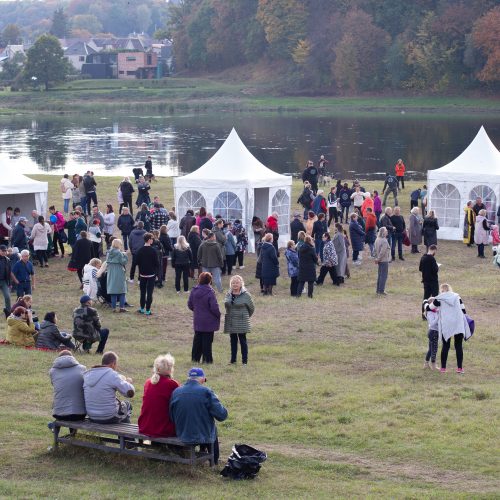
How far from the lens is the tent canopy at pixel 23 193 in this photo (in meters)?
26.6

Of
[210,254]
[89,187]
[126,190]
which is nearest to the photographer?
[210,254]

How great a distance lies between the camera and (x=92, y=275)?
773 inches

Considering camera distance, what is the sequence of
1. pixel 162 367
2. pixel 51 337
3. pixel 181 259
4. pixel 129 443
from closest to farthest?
pixel 162 367
pixel 129 443
pixel 51 337
pixel 181 259

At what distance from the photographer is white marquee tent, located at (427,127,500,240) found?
29547 mm

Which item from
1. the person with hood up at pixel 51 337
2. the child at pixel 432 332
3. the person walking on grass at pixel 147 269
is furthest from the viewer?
the person walking on grass at pixel 147 269

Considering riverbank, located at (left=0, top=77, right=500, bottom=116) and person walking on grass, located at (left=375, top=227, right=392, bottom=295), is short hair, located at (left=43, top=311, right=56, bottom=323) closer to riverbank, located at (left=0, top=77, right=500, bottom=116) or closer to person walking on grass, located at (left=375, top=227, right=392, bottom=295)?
person walking on grass, located at (left=375, top=227, right=392, bottom=295)

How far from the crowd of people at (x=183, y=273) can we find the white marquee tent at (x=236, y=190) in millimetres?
600

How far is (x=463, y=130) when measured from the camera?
82.7 meters

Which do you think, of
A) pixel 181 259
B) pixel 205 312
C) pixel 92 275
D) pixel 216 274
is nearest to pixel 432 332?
pixel 205 312

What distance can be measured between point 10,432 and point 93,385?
128cm

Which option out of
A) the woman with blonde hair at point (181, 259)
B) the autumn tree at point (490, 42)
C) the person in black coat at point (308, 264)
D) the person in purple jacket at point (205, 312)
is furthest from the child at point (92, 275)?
the autumn tree at point (490, 42)

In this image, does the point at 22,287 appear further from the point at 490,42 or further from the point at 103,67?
the point at 103,67

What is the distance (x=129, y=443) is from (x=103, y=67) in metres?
162

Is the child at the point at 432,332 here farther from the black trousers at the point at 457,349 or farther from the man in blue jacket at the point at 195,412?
the man in blue jacket at the point at 195,412
